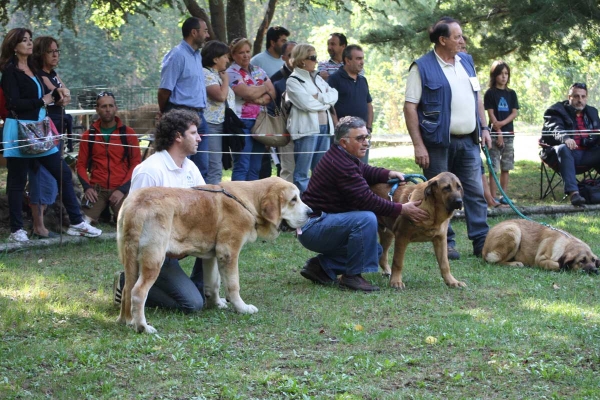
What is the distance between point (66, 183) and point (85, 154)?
0.77 metres

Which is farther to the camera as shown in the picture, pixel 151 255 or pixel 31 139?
pixel 31 139

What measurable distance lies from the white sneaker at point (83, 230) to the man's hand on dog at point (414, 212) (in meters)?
4.19

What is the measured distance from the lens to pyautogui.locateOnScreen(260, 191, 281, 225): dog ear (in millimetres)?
6109

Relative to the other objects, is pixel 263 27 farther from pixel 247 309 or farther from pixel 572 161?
pixel 247 309

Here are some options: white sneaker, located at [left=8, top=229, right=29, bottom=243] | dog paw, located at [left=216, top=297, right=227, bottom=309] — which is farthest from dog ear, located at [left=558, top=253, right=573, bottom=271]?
white sneaker, located at [left=8, top=229, right=29, bottom=243]

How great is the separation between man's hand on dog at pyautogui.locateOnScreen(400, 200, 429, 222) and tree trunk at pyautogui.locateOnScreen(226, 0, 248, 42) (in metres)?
8.87

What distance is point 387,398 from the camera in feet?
14.4

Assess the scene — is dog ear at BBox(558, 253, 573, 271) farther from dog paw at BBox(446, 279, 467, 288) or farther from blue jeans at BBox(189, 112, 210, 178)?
blue jeans at BBox(189, 112, 210, 178)

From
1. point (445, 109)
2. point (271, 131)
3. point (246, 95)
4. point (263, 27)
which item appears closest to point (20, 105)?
point (246, 95)

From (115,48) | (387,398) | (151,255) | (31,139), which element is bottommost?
(387,398)

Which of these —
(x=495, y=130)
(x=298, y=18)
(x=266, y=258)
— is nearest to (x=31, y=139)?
(x=266, y=258)

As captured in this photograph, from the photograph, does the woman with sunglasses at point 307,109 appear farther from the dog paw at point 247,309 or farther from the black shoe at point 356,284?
the dog paw at point 247,309

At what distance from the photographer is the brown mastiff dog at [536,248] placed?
798 cm

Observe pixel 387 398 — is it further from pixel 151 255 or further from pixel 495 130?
pixel 495 130
